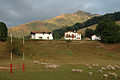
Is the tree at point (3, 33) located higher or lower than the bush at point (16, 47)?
higher

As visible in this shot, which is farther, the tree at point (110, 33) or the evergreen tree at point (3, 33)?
the evergreen tree at point (3, 33)

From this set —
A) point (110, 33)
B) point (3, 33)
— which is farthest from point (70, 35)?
point (3, 33)

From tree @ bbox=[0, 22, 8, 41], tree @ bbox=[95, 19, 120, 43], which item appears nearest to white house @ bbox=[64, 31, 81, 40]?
tree @ bbox=[95, 19, 120, 43]

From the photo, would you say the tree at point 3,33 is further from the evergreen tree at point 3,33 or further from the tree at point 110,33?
the tree at point 110,33

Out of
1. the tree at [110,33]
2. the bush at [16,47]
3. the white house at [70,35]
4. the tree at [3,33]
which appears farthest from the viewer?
the white house at [70,35]

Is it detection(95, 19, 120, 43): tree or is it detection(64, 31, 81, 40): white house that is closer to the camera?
detection(95, 19, 120, 43): tree

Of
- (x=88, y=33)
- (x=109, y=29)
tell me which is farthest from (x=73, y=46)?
(x=88, y=33)

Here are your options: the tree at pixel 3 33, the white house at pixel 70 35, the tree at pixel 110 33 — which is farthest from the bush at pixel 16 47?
the white house at pixel 70 35

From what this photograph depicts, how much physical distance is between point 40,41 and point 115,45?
162ft

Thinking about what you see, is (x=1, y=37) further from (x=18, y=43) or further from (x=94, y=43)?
(x=94, y=43)

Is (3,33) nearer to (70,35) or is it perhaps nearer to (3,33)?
(3,33)

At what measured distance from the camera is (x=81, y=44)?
8269 centimetres

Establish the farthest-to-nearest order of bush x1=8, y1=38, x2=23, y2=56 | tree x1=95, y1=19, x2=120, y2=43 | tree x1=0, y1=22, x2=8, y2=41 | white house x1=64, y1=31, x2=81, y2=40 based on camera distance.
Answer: white house x1=64, y1=31, x2=81, y2=40
tree x1=0, y1=22, x2=8, y2=41
tree x1=95, y1=19, x2=120, y2=43
bush x1=8, y1=38, x2=23, y2=56

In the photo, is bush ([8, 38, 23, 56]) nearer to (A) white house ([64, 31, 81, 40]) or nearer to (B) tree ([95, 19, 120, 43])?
(B) tree ([95, 19, 120, 43])
